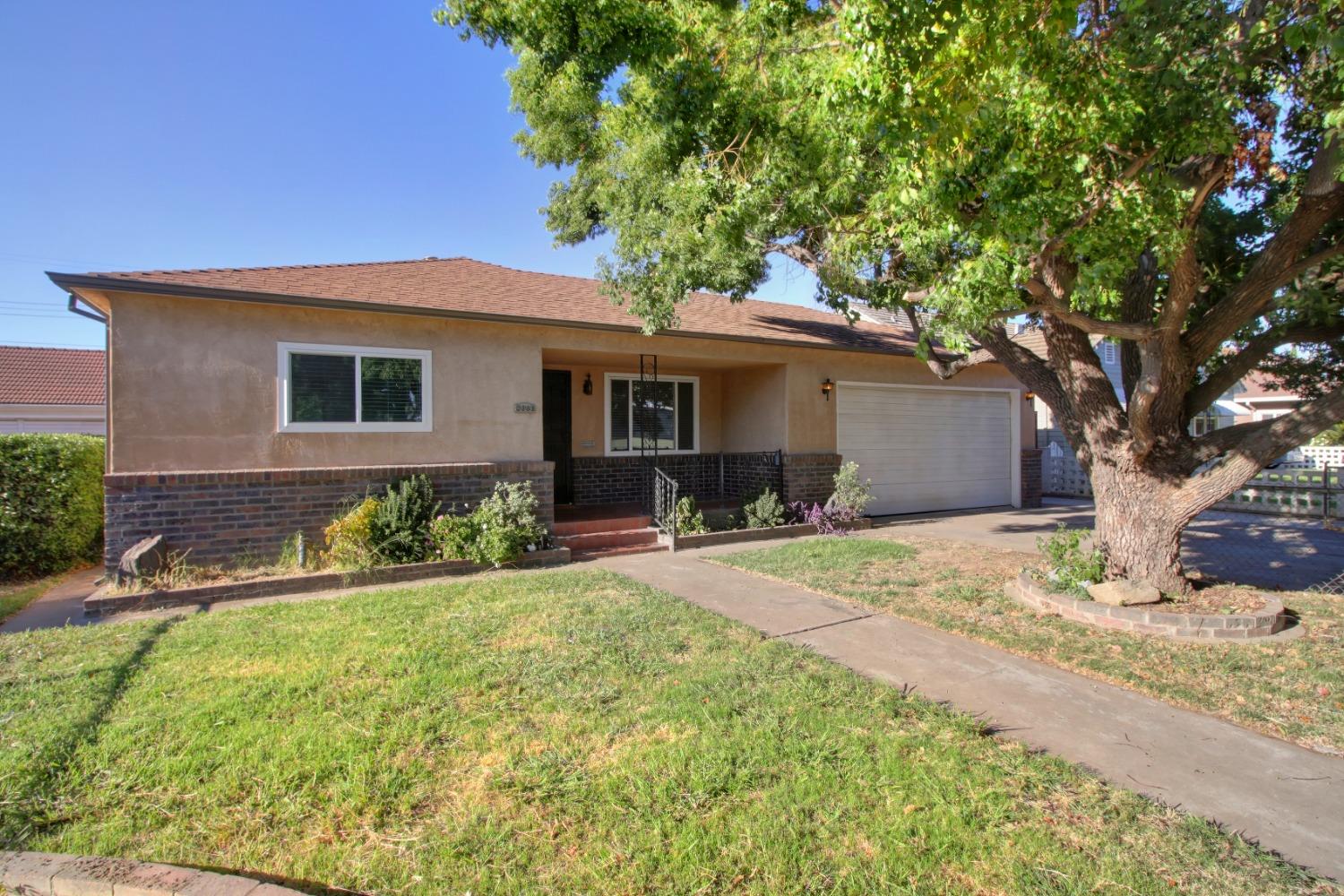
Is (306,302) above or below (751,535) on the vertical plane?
above

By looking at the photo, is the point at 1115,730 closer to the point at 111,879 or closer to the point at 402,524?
the point at 111,879

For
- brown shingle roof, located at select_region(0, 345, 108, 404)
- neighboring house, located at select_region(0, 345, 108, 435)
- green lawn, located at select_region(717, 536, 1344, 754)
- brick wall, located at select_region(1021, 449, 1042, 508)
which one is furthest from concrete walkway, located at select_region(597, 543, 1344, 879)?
brown shingle roof, located at select_region(0, 345, 108, 404)

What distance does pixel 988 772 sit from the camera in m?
3.39

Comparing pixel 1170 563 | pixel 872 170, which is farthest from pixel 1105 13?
pixel 1170 563

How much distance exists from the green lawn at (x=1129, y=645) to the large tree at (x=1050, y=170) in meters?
1.24

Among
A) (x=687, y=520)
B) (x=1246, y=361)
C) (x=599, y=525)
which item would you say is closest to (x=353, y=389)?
(x=599, y=525)

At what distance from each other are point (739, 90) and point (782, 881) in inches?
272

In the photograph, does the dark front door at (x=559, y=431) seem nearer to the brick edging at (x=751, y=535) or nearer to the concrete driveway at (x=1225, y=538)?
the brick edging at (x=751, y=535)

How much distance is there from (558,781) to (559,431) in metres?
9.10

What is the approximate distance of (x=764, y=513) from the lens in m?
11.3

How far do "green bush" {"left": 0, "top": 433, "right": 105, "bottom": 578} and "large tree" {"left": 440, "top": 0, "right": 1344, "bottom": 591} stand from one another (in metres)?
7.49

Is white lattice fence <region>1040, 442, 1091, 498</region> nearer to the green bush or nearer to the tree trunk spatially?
the tree trunk

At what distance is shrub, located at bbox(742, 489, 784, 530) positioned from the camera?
11203mm

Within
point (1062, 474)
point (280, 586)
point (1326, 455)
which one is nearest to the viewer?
point (280, 586)
